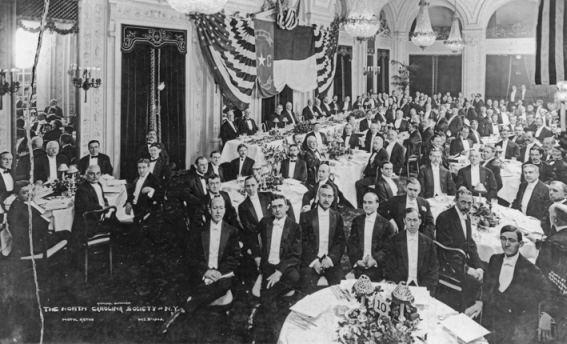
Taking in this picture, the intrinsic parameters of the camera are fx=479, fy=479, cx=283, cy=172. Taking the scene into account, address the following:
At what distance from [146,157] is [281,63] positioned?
4010 millimetres

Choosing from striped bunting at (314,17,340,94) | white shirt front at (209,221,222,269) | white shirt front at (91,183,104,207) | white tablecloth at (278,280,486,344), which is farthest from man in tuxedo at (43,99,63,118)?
striped bunting at (314,17,340,94)

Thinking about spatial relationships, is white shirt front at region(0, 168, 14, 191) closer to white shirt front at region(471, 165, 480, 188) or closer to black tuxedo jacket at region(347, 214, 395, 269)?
black tuxedo jacket at region(347, 214, 395, 269)

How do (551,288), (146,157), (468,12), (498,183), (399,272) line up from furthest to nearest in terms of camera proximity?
(468,12), (146,157), (498,183), (399,272), (551,288)

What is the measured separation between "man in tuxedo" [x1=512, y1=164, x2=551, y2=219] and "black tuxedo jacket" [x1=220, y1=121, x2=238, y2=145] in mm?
4892

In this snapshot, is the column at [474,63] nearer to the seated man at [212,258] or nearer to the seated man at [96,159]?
the seated man at [212,258]

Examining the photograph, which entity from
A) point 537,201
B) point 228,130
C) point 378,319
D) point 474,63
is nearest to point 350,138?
point 228,130

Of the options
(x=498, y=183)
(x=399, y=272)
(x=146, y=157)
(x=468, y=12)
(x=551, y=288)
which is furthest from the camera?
(x=468, y=12)

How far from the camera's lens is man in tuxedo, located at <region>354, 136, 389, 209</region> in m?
7.30

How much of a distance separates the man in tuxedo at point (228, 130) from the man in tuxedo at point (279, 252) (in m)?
3.80

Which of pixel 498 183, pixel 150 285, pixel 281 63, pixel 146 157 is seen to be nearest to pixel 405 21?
pixel 281 63

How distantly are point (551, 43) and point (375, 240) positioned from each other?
8.08 ft

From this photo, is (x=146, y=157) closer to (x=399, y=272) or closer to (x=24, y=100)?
(x=24, y=100)

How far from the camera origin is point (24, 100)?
15.0 ft

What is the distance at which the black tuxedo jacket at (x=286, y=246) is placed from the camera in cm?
493
